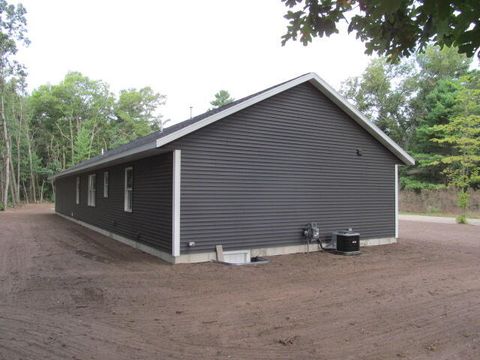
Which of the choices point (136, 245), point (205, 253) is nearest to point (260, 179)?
point (205, 253)

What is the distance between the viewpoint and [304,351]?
3.94 meters

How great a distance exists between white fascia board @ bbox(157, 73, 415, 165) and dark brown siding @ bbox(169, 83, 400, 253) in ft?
0.59

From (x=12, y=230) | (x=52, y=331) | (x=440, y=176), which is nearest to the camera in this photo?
(x=52, y=331)

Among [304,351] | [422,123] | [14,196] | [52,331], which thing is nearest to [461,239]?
[304,351]

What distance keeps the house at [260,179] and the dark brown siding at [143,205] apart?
0.03 meters

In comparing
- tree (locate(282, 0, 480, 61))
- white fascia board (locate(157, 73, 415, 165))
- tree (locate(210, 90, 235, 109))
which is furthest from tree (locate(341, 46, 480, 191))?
tree (locate(282, 0, 480, 61))

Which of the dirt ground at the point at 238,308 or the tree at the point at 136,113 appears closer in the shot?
the dirt ground at the point at 238,308

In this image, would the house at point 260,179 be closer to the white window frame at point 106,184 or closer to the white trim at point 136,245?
the white trim at point 136,245

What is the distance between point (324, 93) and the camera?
10.9 meters

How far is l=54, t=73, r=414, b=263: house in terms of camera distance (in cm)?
869

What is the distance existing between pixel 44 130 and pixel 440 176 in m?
41.6

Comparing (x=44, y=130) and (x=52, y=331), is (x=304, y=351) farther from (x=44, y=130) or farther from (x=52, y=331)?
(x=44, y=130)

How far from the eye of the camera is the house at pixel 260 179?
869 cm

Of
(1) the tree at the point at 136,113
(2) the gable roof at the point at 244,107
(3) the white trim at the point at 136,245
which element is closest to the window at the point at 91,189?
(3) the white trim at the point at 136,245
